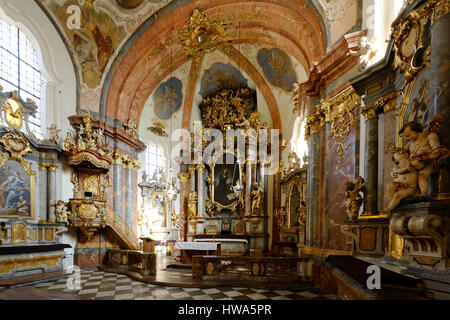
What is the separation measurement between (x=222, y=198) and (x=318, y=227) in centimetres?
723

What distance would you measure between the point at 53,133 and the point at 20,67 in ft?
7.89

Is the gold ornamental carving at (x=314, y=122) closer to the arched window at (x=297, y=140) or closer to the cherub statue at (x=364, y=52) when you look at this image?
the cherub statue at (x=364, y=52)

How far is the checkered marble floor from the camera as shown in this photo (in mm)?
5320

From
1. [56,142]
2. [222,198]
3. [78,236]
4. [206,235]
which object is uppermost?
[56,142]

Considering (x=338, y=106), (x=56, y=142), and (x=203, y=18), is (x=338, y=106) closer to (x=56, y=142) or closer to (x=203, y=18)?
(x=203, y=18)

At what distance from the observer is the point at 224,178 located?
44.5 feet

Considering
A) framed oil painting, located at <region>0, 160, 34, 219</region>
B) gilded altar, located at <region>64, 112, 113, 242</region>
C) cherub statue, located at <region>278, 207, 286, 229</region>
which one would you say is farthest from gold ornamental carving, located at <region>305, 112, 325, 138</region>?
framed oil painting, located at <region>0, 160, 34, 219</region>

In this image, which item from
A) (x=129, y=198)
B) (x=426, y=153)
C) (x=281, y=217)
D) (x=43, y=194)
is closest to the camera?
(x=426, y=153)

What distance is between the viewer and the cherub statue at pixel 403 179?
8.98 ft

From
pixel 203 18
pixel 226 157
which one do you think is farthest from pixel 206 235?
pixel 203 18

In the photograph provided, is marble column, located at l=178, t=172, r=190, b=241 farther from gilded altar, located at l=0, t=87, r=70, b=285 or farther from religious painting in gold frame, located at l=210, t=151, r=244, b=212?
gilded altar, located at l=0, t=87, r=70, b=285

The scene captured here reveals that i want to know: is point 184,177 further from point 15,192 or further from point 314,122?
point 314,122

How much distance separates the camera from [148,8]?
31.3ft

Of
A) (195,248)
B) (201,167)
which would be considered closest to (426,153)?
(195,248)
